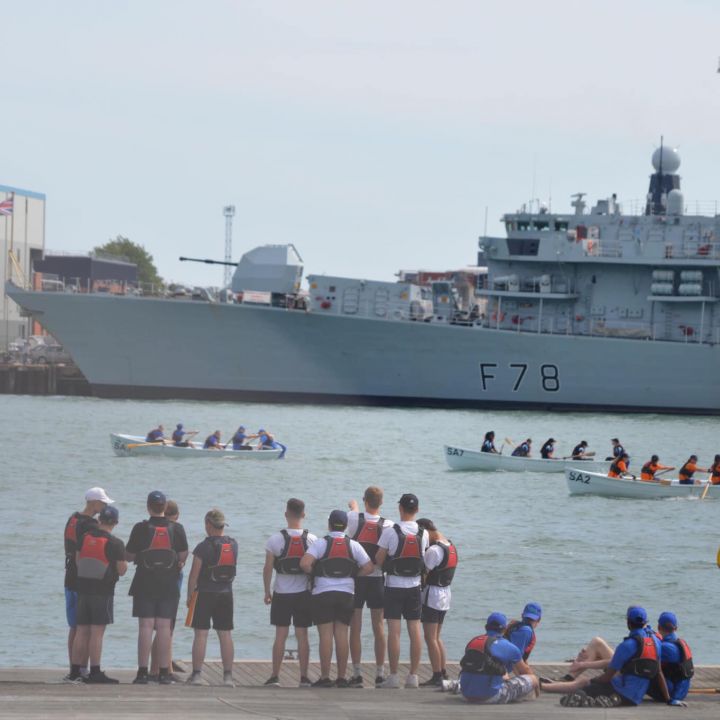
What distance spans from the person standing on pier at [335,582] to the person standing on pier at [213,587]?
770 millimetres

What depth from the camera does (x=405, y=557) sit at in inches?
575

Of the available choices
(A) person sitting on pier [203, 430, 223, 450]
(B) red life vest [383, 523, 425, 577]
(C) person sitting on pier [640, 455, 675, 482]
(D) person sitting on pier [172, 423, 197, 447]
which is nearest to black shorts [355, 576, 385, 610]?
(B) red life vest [383, 523, 425, 577]

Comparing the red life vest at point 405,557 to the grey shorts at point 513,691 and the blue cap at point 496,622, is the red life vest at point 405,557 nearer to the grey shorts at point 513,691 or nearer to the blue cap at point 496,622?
the blue cap at point 496,622

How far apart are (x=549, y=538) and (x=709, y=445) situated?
1191 inches

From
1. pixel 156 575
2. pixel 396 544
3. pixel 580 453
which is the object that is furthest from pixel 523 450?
pixel 156 575

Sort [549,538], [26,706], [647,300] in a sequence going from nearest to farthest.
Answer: [26,706], [549,538], [647,300]

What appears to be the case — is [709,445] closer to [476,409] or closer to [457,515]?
[476,409]

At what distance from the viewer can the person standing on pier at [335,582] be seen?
46.6ft

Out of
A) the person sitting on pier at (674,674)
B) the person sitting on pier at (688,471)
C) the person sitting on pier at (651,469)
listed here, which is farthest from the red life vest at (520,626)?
the person sitting on pier at (688,471)

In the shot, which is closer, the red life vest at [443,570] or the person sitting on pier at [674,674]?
the person sitting on pier at [674,674]

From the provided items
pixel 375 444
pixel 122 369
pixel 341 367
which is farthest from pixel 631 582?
pixel 122 369

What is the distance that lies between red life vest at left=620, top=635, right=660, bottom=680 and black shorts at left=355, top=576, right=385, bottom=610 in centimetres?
254

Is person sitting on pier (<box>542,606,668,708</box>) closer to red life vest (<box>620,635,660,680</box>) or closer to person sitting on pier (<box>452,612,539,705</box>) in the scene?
red life vest (<box>620,635,660,680</box>)

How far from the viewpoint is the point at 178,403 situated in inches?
3263
